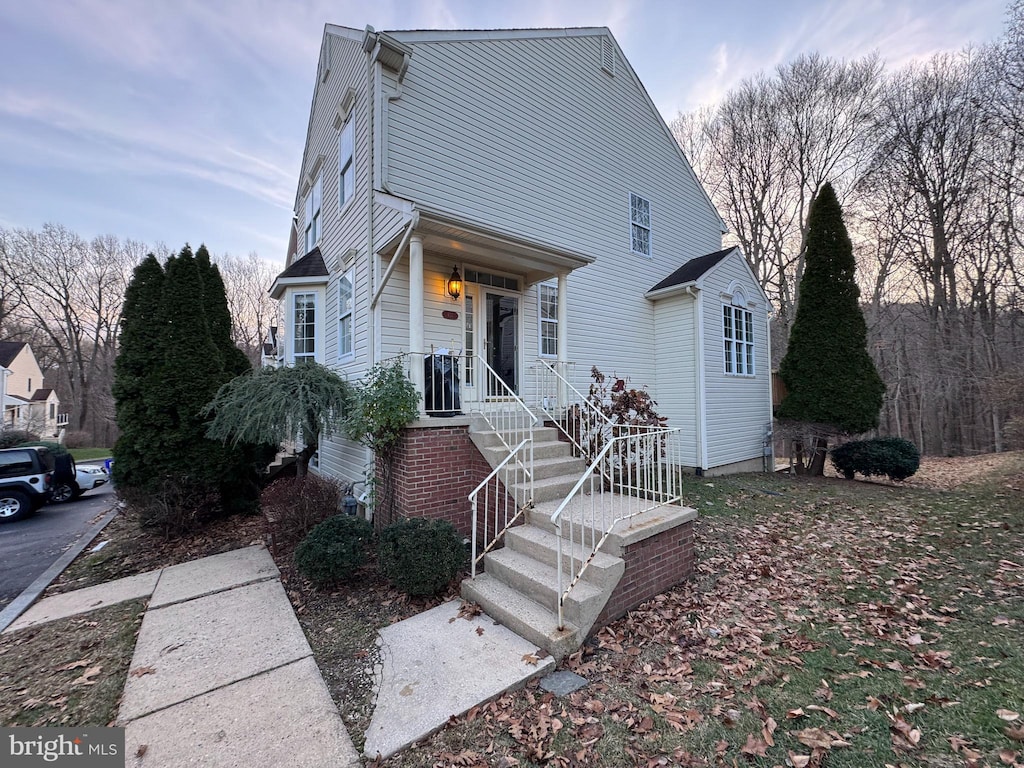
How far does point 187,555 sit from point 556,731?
19.5ft

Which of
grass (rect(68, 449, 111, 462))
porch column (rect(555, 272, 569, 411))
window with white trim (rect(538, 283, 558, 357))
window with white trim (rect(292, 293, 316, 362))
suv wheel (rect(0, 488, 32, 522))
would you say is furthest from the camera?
grass (rect(68, 449, 111, 462))

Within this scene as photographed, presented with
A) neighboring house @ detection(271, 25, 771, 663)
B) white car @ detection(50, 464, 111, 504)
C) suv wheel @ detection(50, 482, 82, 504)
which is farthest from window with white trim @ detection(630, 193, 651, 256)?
suv wheel @ detection(50, 482, 82, 504)

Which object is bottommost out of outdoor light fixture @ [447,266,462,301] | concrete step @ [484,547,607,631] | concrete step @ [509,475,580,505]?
concrete step @ [484,547,607,631]

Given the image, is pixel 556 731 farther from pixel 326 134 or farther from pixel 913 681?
pixel 326 134

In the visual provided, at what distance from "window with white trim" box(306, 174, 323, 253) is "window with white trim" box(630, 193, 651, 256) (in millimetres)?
7360

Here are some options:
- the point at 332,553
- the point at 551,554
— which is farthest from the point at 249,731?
the point at 551,554

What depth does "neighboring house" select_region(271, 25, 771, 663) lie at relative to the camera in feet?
17.9

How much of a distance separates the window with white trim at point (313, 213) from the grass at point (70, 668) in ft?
25.6

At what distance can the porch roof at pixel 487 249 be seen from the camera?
5.30 metres

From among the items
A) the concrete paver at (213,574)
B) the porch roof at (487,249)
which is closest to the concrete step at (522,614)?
the concrete paver at (213,574)

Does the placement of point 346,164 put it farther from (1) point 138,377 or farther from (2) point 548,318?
(1) point 138,377

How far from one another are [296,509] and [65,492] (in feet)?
33.1

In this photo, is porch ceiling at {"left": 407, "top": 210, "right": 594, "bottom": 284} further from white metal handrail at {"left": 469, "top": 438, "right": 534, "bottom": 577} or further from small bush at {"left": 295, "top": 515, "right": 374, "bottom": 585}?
small bush at {"left": 295, "top": 515, "right": 374, "bottom": 585}

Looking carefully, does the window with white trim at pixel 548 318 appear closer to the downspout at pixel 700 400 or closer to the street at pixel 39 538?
the downspout at pixel 700 400
